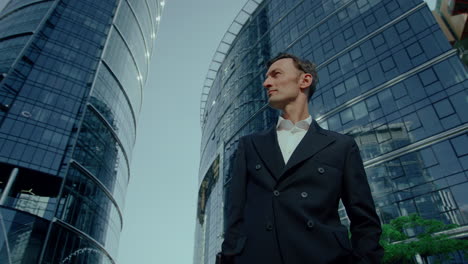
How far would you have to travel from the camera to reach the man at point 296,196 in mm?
1654

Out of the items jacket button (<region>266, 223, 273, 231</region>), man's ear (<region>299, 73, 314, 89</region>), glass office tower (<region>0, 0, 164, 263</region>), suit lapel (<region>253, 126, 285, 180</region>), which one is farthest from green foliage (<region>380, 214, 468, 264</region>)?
glass office tower (<region>0, 0, 164, 263</region>)

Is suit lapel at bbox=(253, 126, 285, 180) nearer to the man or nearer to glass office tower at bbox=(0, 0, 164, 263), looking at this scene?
the man

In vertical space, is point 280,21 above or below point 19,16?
below

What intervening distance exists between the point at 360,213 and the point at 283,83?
1.00 meters

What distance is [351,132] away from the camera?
998 inches

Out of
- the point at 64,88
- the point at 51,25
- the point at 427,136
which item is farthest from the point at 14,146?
the point at 427,136

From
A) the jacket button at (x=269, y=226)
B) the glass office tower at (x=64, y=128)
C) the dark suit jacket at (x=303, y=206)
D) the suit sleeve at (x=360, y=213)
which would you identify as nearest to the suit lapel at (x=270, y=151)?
the dark suit jacket at (x=303, y=206)

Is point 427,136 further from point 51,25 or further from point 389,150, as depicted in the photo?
point 51,25

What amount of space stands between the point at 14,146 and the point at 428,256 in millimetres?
34478

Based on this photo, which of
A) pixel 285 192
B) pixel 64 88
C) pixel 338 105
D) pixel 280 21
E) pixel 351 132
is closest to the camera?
pixel 285 192

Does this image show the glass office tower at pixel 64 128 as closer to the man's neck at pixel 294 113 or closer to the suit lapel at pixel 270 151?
the suit lapel at pixel 270 151

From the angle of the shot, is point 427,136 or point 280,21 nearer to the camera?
point 427,136

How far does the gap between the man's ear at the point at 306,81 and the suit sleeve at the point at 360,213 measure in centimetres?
54

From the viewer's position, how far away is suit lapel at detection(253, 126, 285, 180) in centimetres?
197
